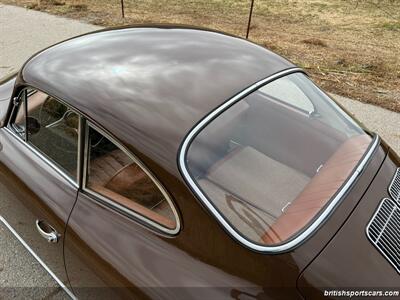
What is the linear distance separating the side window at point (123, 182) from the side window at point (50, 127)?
0.13m

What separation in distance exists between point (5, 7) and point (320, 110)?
10.4 metres

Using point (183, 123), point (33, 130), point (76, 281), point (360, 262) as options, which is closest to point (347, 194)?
point (360, 262)

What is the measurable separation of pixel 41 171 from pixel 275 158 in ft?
4.24

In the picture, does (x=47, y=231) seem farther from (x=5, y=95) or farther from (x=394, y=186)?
(x=394, y=186)

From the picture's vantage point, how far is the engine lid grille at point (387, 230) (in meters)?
1.63

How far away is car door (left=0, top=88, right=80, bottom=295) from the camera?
2070mm

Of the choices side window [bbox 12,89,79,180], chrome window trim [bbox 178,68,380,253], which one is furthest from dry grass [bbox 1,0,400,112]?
side window [bbox 12,89,79,180]

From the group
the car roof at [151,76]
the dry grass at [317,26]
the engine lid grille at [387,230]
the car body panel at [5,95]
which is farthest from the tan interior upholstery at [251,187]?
the dry grass at [317,26]

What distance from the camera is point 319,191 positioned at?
5.88ft

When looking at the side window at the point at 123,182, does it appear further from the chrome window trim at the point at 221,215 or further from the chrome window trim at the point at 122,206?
the chrome window trim at the point at 221,215

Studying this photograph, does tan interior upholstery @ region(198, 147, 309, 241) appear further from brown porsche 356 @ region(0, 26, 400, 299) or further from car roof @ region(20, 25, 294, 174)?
car roof @ region(20, 25, 294, 174)

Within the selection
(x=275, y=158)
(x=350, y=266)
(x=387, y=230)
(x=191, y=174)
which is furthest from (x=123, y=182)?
(x=387, y=230)

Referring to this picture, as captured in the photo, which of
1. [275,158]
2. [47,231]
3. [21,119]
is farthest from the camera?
[21,119]

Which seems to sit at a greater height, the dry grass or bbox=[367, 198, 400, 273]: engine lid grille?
bbox=[367, 198, 400, 273]: engine lid grille
